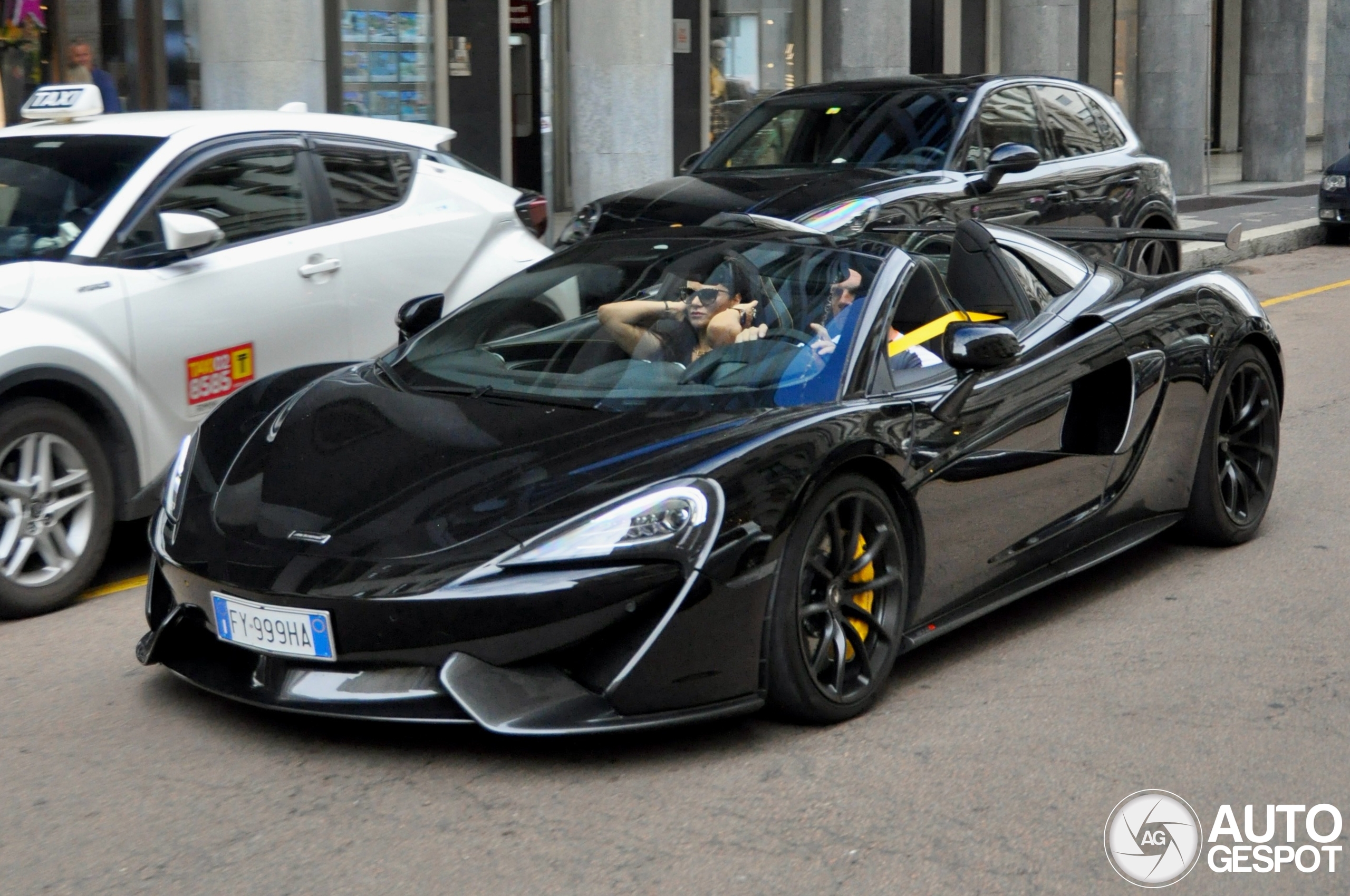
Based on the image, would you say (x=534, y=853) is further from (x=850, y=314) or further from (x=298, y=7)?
(x=298, y=7)

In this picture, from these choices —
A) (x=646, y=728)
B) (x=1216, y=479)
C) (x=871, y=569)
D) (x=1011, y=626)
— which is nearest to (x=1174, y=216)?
(x=1216, y=479)

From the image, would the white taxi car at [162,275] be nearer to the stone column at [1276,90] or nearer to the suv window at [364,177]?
the suv window at [364,177]

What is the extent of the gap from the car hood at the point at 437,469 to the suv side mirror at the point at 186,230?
1.42m

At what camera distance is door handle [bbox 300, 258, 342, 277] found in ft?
22.5

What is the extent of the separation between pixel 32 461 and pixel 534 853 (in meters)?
2.85

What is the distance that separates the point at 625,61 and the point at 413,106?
3503 millimetres

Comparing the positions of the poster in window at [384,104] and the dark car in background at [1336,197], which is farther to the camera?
the dark car in background at [1336,197]

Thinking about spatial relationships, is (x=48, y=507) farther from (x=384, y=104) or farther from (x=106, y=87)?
(x=384, y=104)

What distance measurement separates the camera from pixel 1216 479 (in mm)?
6355

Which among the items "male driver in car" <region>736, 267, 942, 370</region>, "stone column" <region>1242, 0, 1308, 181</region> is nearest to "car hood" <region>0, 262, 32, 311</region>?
"male driver in car" <region>736, 267, 942, 370</region>

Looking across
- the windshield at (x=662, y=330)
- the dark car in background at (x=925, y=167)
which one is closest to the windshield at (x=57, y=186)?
the windshield at (x=662, y=330)

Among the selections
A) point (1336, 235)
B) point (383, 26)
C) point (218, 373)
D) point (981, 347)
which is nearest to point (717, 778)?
point (981, 347)

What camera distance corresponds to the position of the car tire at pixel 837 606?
171 inches

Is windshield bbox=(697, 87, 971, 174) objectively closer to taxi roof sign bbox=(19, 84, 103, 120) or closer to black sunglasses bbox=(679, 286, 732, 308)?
taxi roof sign bbox=(19, 84, 103, 120)
